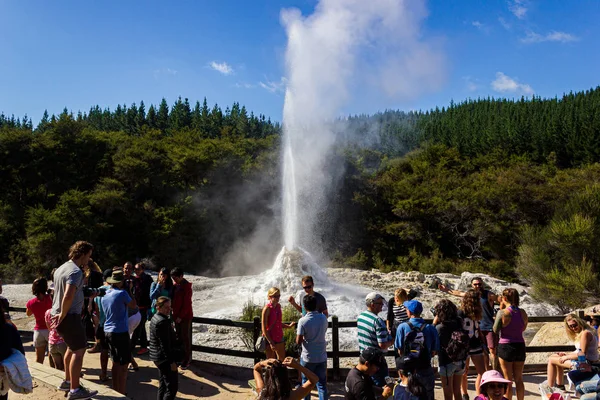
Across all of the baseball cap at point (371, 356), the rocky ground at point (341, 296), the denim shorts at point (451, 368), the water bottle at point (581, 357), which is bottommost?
the rocky ground at point (341, 296)

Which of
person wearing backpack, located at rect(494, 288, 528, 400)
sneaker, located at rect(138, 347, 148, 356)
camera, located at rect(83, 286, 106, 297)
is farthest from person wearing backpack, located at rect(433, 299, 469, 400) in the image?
sneaker, located at rect(138, 347, 148, 356)

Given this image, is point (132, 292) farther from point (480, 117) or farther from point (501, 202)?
point (480, 117)

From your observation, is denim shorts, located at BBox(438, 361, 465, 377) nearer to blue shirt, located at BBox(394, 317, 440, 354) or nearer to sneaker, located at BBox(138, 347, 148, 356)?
blue shirt, located at BBox(394, 317, 440, 354)

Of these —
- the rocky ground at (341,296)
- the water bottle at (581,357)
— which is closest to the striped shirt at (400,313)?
the rocky ground at (341,296)

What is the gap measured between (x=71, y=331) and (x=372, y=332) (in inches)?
106

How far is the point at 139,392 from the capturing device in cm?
482

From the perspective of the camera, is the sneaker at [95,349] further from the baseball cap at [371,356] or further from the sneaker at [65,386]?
the baseball cap at [371,356]

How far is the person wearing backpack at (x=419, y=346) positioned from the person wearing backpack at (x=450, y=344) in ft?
0.58

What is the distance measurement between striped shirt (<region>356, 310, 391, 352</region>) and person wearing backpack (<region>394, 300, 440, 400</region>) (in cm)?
15

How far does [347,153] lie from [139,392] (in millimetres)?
26761

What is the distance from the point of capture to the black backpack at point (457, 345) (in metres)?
3.85

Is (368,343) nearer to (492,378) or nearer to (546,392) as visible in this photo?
(492,378)

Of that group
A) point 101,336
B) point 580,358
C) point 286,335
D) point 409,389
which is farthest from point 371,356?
point 101,336

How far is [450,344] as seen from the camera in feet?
12.7
